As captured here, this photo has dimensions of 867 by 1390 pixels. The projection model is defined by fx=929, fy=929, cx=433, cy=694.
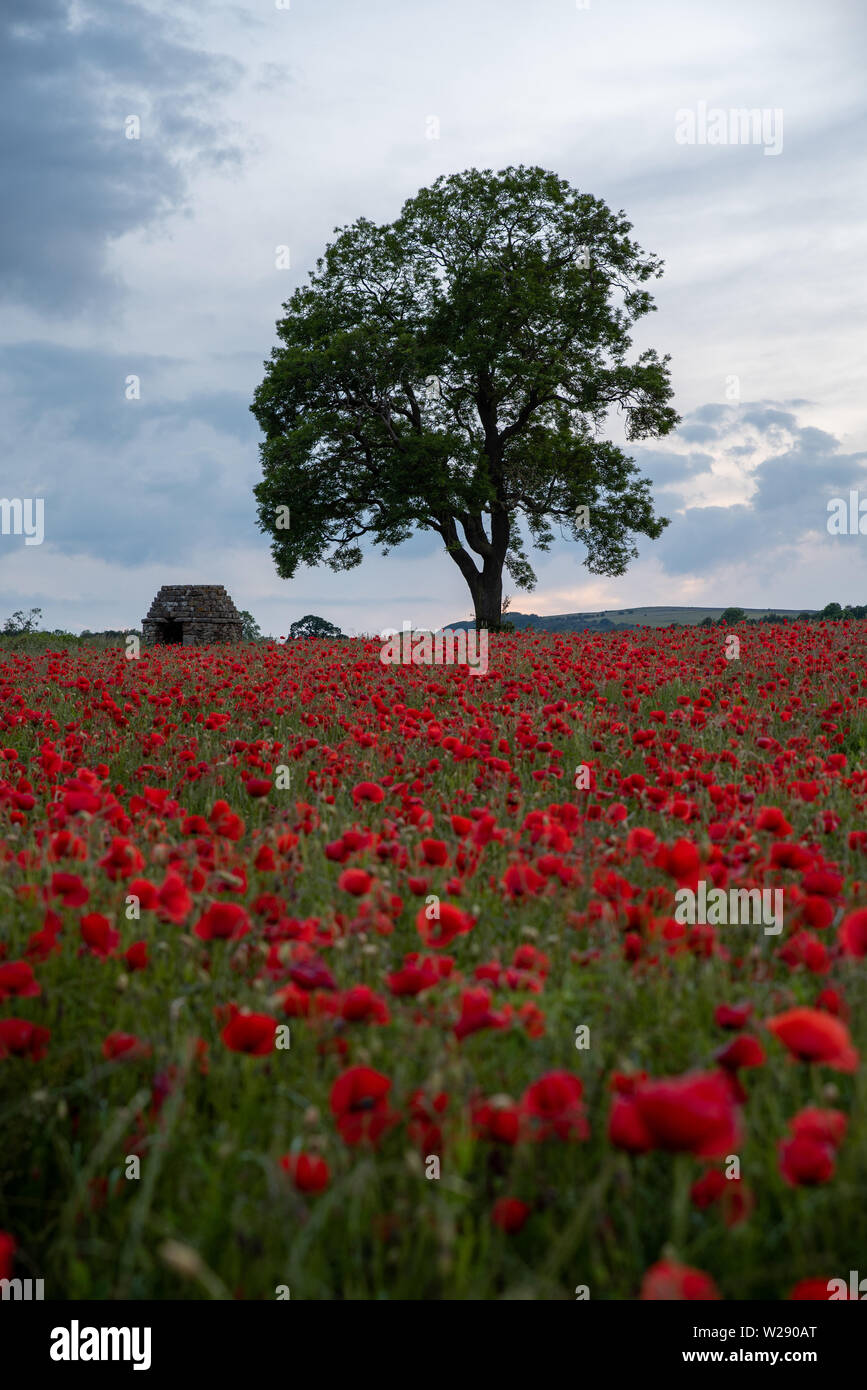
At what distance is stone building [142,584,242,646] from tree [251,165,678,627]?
114 inches

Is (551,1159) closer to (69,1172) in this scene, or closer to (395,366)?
(69,1172)

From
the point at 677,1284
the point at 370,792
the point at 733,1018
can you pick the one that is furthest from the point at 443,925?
the point at 370,792

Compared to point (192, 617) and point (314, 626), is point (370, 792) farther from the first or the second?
point (314, 626)

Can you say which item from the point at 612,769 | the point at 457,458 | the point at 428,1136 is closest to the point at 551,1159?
the point at 428,1136

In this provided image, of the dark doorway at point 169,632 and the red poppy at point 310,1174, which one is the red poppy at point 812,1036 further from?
the dark doorway at point 169,632

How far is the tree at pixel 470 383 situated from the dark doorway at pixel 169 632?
3.94m

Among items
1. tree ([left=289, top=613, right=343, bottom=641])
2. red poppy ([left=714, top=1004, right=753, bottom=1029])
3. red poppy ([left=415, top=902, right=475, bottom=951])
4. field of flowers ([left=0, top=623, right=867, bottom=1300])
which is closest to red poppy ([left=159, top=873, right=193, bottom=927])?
field of flowers ([left=0, top=623, right=867, bottom=1300])

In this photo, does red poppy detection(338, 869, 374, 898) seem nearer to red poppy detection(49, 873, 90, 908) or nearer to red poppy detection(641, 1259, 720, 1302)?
red poppy detection(49, 873, 90, 908)

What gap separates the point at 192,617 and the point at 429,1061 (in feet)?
82.9

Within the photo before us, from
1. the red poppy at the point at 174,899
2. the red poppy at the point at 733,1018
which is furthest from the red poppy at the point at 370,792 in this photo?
the red poppy at the point at 733,1018

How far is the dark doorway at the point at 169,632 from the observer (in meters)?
27.0

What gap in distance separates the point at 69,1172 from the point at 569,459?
27.1m

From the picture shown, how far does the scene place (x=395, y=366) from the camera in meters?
25.6

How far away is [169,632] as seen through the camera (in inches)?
1069
